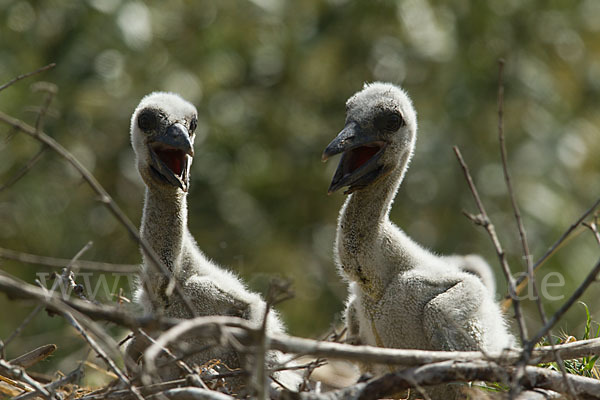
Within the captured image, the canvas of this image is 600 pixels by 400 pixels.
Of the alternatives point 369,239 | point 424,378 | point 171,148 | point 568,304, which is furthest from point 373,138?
point 568,304

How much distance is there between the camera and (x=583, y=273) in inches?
428

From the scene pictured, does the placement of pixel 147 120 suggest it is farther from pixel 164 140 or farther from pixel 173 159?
pixel 173 159

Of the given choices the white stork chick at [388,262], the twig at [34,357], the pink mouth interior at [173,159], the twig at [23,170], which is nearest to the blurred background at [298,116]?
the pink mouth interior at [173,159]

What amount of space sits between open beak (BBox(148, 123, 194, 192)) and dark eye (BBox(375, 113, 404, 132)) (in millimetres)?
958

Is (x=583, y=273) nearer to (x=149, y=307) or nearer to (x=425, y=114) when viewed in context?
(x=425, y=114)

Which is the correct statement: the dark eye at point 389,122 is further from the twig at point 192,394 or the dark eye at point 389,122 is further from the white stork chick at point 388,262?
the twig at point 192,394

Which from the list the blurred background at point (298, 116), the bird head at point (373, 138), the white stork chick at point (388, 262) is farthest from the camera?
the blurred background at point (298, 116)

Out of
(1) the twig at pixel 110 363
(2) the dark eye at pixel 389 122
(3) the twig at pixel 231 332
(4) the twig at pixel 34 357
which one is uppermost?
(2) the dark eye at pixel 389 122

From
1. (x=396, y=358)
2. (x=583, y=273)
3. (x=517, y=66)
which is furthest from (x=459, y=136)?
(x=396, y=358)

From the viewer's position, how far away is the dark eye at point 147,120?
4332 millimetres

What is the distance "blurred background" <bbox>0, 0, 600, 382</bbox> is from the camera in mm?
10703

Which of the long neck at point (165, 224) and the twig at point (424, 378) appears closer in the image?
the twig at point (424, 378)

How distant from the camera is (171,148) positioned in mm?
4395

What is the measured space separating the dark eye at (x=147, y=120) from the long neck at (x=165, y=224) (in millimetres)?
340
